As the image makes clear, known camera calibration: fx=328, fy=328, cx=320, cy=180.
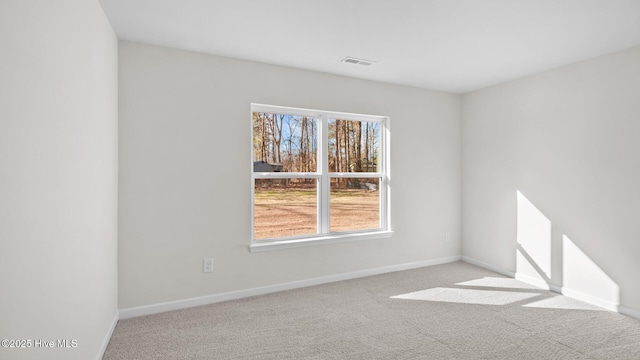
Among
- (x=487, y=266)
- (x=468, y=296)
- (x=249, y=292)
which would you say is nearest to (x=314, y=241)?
(x=249, y=292)

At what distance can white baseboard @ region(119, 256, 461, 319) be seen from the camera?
2.98 m

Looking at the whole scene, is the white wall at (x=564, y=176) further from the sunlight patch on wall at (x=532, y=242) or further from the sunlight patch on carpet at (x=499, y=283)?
the sunlight patch on carpet at (x=499, y=283)

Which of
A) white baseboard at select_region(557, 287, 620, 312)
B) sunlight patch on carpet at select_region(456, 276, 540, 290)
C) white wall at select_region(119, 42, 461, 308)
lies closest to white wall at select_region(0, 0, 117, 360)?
white wall at select_region(119, 42, 461, 308)

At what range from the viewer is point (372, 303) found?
3.26m

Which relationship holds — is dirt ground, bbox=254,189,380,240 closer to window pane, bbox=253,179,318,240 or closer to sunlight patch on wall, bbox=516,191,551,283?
window pane, bbox=253,179,318,240

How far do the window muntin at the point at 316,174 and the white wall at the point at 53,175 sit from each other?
5.02 ft

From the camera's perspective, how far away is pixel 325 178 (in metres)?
3.95

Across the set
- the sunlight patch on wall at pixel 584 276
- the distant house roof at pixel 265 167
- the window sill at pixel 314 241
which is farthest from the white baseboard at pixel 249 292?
the sunlight patch on wall at pixel 584 276

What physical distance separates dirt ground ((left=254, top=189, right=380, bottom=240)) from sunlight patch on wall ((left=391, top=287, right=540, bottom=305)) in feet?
3.52

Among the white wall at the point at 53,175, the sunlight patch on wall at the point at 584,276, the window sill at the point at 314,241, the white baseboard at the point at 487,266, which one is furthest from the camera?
the white baseboard at the point at 487,266

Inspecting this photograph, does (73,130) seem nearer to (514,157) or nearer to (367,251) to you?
(367,251)

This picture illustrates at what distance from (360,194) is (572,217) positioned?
2284 mm

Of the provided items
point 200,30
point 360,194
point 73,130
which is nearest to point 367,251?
point 360,194

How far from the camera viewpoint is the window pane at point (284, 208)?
3578 millimetres
